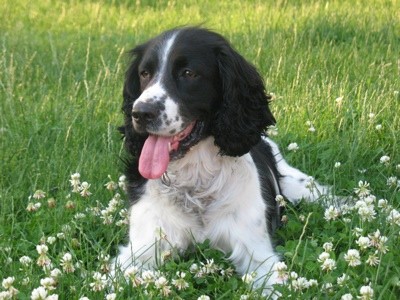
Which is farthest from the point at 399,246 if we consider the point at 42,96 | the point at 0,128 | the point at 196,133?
the point at 42,96

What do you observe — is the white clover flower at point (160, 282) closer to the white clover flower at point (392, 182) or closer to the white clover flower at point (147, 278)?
the white clover flower at point (147, 278)

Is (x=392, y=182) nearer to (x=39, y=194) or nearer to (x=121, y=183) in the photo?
(x=121, y=183)

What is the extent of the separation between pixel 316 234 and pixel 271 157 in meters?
0.91

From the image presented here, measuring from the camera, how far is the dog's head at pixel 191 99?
4.04 metres

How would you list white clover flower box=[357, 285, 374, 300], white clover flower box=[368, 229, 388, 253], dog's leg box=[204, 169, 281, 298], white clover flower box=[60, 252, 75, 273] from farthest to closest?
dog's leg box=[204, 169, 281, 298] < white clover flower box=[60, 252, 75, 273] < white clover flower box=[368, 229, 388, 253] < white clover flower box=[357, 285, 374, 300]

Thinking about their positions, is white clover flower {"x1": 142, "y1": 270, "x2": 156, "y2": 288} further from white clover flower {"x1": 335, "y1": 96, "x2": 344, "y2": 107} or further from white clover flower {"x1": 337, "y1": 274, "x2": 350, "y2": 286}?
white clover flower {"x1": 335, "y1": 96, "x2": 344, "y2": 107}

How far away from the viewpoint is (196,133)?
4.26 meters

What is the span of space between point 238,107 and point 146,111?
2.08ft

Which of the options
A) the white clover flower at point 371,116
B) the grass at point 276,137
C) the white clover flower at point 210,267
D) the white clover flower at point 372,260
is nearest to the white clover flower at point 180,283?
the grass at point 276,137

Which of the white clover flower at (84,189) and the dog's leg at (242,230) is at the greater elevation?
the dog's leg at (242,230)

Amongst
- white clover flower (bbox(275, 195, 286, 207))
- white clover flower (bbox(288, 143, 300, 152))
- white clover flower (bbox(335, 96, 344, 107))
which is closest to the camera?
white clover flower (bbox(275, 195, 286, 207))

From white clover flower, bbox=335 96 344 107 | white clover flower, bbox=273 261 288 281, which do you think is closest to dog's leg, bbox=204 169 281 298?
white clover flower, bbox=273 261 288 281

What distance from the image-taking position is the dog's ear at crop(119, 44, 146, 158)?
455 cm

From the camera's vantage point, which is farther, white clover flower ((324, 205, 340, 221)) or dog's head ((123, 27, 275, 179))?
white clover flower ((324, 205, 340, 221))
